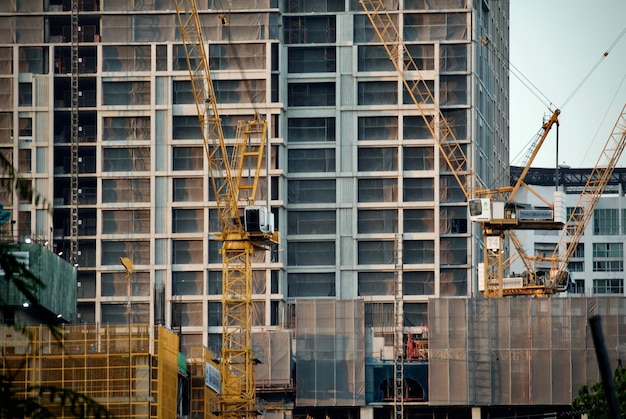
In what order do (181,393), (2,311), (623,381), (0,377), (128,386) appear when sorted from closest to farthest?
(0,377)
(2,311)
(623,381)
(128,386)
(181,393)

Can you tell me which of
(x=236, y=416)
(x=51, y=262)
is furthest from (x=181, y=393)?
(x=51, y=262)

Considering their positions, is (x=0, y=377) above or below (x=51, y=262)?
below

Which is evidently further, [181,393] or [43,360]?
[181,393]

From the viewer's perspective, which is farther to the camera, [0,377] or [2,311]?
[2,311]

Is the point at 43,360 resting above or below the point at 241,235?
below

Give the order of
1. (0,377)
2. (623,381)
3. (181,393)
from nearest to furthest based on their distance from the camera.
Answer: (0,377) → (623,381) → (181,393)

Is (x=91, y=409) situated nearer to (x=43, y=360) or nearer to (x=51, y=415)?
(x=51, y=415)

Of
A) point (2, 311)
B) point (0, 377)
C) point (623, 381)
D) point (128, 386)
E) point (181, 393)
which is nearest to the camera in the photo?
Result: point (0, 377)

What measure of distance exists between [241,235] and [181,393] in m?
18.9

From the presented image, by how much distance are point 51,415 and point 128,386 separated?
132189 mm

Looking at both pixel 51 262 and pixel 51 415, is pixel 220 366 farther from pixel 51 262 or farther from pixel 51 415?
pixel 51 415

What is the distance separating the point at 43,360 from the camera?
154500 millimetres

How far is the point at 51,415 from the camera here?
73.0 ft

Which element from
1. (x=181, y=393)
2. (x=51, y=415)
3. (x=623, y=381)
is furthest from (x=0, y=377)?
(x=181, y=393)
